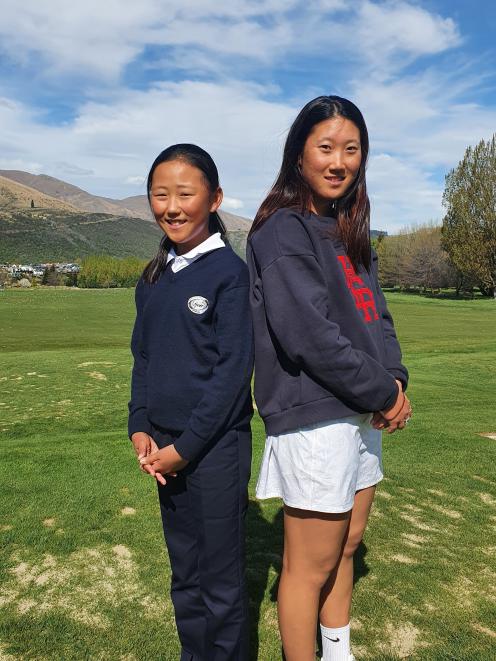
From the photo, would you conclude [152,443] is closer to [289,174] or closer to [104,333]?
[289,174]

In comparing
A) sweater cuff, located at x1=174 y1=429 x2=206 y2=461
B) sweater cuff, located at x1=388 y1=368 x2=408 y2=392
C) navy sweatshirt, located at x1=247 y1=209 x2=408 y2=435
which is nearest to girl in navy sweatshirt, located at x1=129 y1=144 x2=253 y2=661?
sweater cuff, located at x1=174 y1=429 x2=206 y2=461

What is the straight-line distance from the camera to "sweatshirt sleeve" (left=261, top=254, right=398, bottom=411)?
1.72 metres

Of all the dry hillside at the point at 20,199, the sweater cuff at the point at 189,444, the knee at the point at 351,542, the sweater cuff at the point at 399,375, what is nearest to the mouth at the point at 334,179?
the sweater cuff at the point at 399,375

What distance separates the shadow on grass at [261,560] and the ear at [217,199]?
64.7 inches

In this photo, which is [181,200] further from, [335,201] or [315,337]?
[315,337]

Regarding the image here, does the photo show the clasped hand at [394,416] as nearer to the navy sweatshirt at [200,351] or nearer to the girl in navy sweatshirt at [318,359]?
the girl in navy sweatshirt at [318,359]

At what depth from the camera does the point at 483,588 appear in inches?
102

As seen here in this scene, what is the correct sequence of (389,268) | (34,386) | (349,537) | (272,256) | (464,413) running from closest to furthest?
(272,256)
(349,537)
(464,413)
(34,386)
(389,268)

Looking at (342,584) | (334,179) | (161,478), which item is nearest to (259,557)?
(342,584)

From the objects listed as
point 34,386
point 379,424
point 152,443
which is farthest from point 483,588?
point 34,386

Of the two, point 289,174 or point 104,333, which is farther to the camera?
point 104,333

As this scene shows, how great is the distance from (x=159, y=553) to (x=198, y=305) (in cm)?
145

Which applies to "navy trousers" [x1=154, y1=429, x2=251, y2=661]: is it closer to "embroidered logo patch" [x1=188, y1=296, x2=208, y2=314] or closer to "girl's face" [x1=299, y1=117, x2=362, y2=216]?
"embroidered logo patch" [x1=188, y1=296, x2=208, y2=314]

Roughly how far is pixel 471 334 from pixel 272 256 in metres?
16.9
